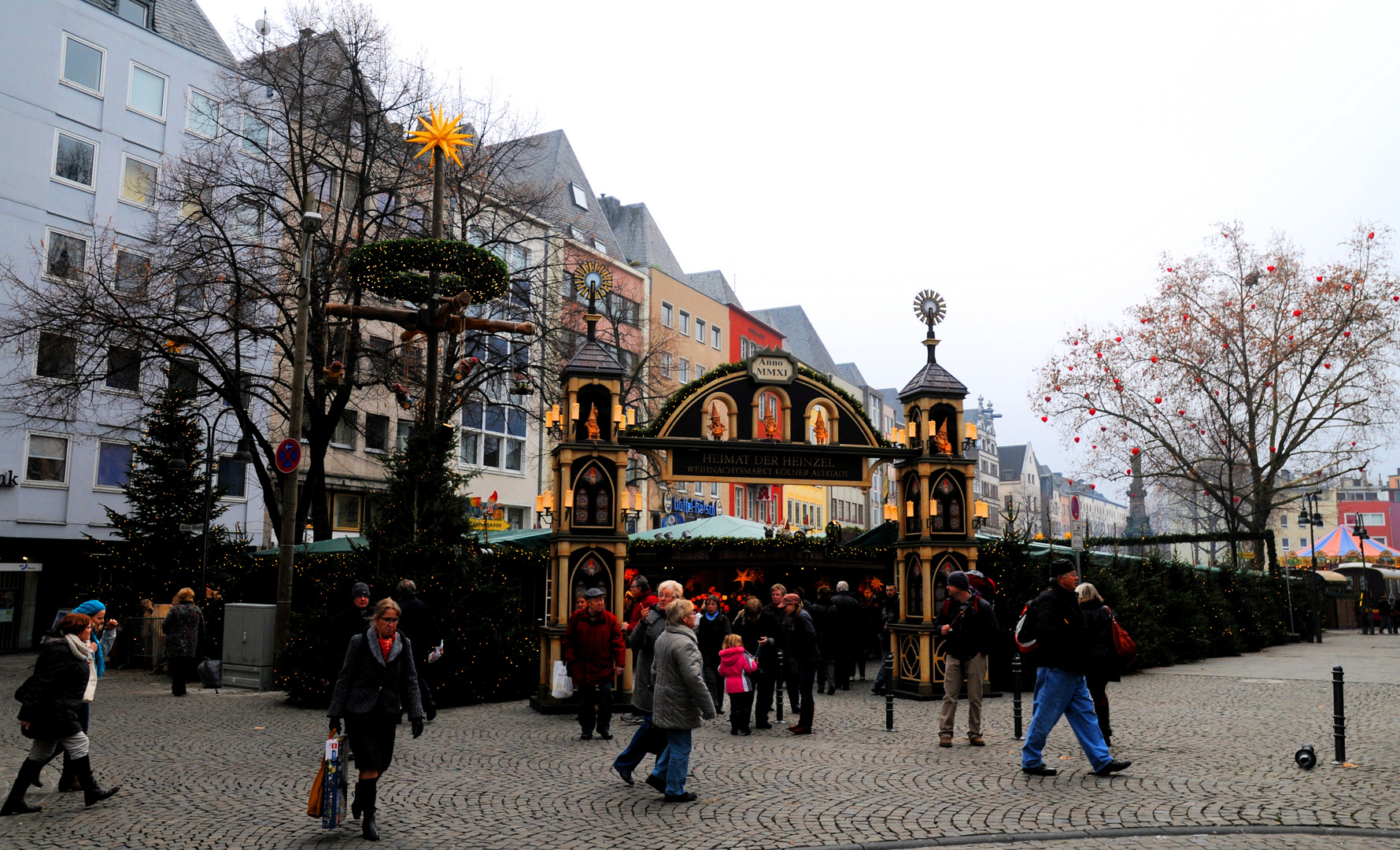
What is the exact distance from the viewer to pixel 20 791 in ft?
25.5

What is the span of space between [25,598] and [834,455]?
2482 centimetres

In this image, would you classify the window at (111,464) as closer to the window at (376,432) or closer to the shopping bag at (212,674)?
the window at (376,432)

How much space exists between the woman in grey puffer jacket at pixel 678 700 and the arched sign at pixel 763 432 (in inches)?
255

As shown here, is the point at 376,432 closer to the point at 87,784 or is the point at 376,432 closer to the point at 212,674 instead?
the point at 212,674

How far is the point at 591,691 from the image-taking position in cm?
1130

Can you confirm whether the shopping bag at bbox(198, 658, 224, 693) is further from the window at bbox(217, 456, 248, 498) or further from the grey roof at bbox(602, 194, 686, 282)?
the grey roof at bbox(602, 194, 686, 282)

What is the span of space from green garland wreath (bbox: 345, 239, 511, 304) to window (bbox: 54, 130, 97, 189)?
2028 cm

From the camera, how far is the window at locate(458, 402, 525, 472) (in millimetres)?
42594

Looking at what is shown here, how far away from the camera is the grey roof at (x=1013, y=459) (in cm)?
12925

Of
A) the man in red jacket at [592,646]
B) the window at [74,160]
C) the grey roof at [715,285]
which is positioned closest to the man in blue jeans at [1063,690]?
the man in red jacket at [592,646]

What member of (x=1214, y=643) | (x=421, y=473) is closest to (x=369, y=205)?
(x=421, y=473)

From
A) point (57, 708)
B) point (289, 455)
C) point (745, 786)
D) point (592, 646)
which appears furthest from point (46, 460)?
point (745, 786)

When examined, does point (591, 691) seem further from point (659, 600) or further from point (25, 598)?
point (25, 598)

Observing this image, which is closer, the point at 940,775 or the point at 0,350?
the point at 940,775
